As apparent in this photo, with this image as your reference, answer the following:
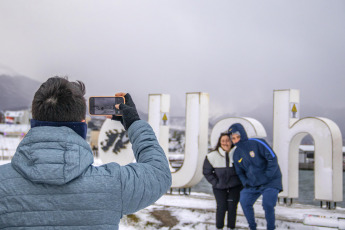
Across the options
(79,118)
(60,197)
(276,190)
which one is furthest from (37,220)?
(276,190)

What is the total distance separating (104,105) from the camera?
5.75 ft

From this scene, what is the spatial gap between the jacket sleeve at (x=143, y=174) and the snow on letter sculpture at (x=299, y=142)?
605 centimetres

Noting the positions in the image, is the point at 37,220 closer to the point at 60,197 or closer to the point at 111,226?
the point at 60,197

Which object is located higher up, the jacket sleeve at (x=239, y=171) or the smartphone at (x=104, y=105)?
the smartphone at (x=104, y=105)

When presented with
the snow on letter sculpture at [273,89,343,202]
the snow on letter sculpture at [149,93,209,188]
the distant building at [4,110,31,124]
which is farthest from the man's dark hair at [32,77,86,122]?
the distant building at [4,110,31,124]

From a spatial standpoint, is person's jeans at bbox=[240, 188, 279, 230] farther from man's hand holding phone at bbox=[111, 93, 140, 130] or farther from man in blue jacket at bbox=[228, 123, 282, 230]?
man's hand holding phone at bbox=[111, 93, 140, 130]

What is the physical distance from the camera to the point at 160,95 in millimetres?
8914

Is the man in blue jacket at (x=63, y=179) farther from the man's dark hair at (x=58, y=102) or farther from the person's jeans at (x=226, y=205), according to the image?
the person's jeans at (x=226, y=205)

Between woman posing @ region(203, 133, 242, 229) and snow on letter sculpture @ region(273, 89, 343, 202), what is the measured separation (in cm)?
216

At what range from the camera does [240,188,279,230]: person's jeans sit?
4.87m

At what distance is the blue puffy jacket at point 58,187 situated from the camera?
3.68 feet

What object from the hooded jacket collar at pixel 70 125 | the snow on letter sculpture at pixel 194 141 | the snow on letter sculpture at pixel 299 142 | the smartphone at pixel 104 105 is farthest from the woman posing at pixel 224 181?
the hooded jacket collar at pixel 70 125

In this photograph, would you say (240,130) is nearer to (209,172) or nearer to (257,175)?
(257,175)

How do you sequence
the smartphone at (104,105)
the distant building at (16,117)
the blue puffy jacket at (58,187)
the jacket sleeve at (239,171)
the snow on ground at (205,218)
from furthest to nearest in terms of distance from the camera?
the distant building at (16,117) < the snow on ground at (205,218) < the jacket sleeve at (239,171) < the smartphone at (104,105) < the blue puffy jacket at (58,187)
